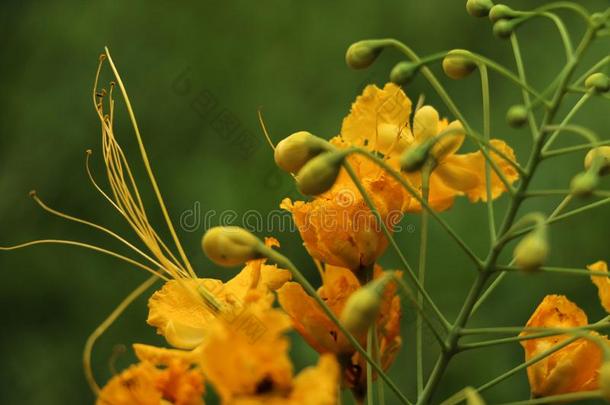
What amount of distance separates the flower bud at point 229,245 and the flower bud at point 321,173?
65 mm

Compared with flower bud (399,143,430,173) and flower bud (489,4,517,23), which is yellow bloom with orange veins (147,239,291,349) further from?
flower bud (489,4,517,23)

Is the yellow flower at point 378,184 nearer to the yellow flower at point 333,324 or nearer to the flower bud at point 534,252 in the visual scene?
the yellow flower at point 333,324

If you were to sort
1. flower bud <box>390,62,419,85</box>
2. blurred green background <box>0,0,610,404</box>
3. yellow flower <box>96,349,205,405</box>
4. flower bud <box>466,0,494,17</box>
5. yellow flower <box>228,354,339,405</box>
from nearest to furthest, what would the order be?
yellow flower <box>228,354,339,405</box> → yellow flower <box>96,349,205,405</box> → flower bud <box>390,62,419,85</box> → flower bud <box>466,0,494,17</box> → blurred green background <box>0,0,610,404</box>

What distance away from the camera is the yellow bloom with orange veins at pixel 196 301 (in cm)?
106

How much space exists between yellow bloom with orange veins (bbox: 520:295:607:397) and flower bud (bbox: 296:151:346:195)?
0.28 m

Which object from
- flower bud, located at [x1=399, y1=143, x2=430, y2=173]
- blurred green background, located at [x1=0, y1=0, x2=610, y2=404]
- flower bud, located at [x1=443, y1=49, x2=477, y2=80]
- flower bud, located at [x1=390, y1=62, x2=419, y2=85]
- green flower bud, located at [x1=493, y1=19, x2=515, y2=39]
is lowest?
blurred green background, located at [x1=0, y1=0, x2=610, y2=404]

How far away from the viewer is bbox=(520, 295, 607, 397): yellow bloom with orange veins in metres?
1.11

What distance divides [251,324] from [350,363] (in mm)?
287

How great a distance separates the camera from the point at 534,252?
87 cm

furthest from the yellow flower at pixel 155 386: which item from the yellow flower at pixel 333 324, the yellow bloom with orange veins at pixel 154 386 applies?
the yellow flower at pixel 333 324

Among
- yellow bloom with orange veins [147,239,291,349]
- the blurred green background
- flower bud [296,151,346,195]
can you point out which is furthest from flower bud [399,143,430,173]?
the blurred green background

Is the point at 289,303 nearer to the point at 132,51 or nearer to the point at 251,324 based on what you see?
the point at 251,324

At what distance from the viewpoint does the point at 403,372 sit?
2170 millimetres

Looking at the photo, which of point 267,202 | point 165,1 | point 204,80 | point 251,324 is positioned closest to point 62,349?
point 267,202
